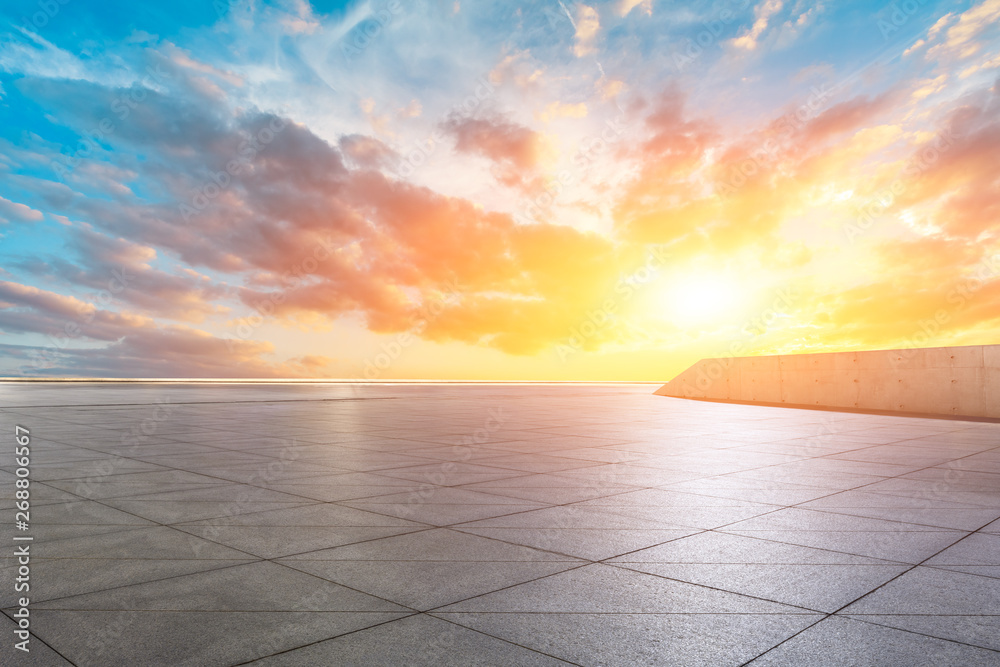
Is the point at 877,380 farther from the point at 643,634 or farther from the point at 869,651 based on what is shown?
the point at 643,634

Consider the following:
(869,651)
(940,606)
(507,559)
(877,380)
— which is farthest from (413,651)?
(877,380)

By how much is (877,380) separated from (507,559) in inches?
840

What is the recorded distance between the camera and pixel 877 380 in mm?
21641

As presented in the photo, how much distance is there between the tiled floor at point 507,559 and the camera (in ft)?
10.5

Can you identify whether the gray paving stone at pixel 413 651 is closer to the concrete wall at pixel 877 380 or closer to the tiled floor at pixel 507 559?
the tiled floor at pixel 507 559

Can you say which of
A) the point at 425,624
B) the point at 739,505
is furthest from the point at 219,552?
the point at 739,505

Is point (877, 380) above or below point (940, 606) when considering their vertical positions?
above

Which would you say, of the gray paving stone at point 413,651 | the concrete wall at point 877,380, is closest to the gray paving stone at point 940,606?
the gray paving stone at point 413,651

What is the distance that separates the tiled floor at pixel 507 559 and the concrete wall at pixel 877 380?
11250mm

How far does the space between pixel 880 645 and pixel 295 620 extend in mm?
3019

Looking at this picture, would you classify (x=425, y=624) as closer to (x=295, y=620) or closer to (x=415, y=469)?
(x=295, y=620)

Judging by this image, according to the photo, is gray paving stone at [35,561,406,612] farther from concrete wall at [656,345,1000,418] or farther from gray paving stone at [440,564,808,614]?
concrete wall at [656,345,1000,418]

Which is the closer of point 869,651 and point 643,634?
point 869,651

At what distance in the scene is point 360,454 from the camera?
9992 millimetres
